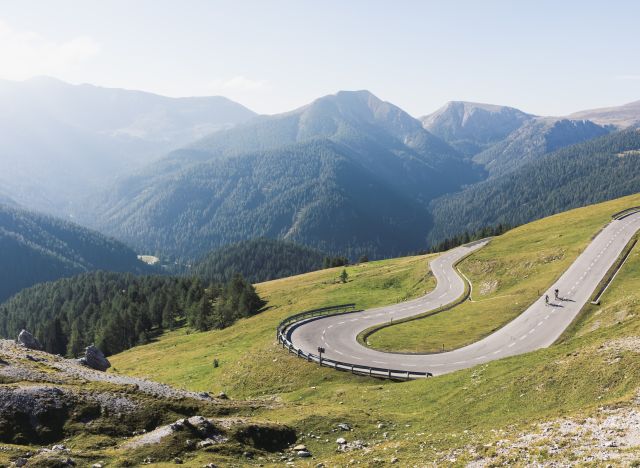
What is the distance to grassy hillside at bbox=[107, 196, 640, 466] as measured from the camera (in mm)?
22016

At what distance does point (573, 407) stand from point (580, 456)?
8.68 meters

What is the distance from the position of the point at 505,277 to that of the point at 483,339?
26770 mm

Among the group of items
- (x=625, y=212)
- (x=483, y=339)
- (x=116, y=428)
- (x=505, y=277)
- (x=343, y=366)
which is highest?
(x=625, y=212)

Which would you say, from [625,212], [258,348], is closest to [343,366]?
[258,348]

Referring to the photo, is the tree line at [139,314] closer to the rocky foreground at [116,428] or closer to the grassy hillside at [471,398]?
the grassy hillside at [471,398]

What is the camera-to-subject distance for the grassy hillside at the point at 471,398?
22016mm

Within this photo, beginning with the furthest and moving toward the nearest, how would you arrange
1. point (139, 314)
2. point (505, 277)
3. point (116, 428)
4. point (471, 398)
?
point (139, 314) → point (505, 277) → point (471, 398) → point (116, 428)

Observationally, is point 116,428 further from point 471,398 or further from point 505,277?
point 505,277

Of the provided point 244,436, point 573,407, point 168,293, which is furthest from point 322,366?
point 168,293

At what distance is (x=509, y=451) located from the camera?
2012 centimetres

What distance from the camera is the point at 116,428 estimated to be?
2706 cm

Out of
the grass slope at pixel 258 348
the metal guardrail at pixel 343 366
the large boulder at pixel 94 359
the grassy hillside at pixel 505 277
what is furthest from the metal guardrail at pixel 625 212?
the large boulder at pixel 94 359

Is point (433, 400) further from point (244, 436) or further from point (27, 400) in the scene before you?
point (27, 400)

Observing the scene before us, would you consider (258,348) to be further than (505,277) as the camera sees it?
No
